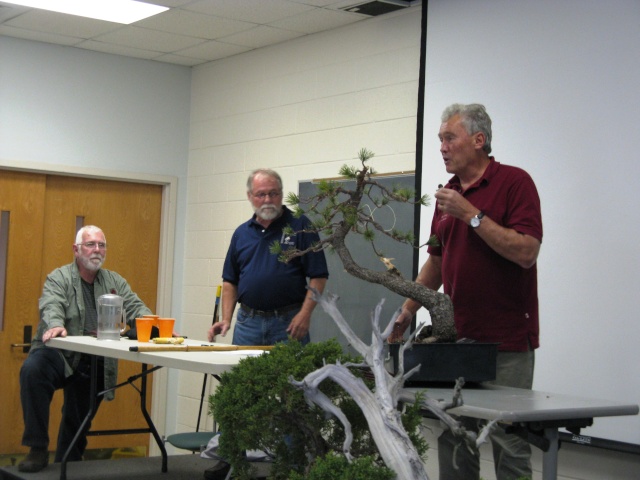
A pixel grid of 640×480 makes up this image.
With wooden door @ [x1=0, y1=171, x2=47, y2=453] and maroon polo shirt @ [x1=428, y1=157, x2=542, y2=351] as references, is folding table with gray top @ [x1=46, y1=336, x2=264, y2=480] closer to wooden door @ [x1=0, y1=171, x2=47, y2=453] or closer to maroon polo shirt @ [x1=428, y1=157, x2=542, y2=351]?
maroon polo shirt @ [x1=428, y1=157, x2=542, y2=351]

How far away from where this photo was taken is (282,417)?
2.40 meters

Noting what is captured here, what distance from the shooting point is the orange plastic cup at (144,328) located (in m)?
3.97

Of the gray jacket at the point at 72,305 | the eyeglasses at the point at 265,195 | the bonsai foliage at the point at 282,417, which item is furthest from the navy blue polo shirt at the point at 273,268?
the bonsai foliage at the point at 282,417

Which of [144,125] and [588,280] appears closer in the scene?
[588,280]

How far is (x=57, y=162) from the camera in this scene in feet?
20.0

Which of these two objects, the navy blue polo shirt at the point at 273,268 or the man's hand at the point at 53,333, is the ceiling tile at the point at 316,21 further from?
the man's hand at the point at 53,333

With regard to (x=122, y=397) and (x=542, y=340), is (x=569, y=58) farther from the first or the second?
(x=122, y=397)

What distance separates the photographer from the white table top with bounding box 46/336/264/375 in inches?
123

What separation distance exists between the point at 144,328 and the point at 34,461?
1.06 m

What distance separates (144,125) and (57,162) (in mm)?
705

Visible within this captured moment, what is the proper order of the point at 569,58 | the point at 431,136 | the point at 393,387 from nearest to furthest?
1. the point at 393,387
2. the point at 569,58
3. the point at 431,136

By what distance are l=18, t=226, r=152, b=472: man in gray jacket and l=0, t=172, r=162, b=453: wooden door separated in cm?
121

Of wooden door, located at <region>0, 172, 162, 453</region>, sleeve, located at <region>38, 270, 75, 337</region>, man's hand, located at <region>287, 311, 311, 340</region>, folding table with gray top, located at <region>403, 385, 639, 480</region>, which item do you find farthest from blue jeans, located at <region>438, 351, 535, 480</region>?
wooden door, located at <region>0, 172, 162, 453</region>

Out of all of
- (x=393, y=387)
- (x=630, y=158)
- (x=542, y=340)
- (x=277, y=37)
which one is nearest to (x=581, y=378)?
(x=542, y=340)
